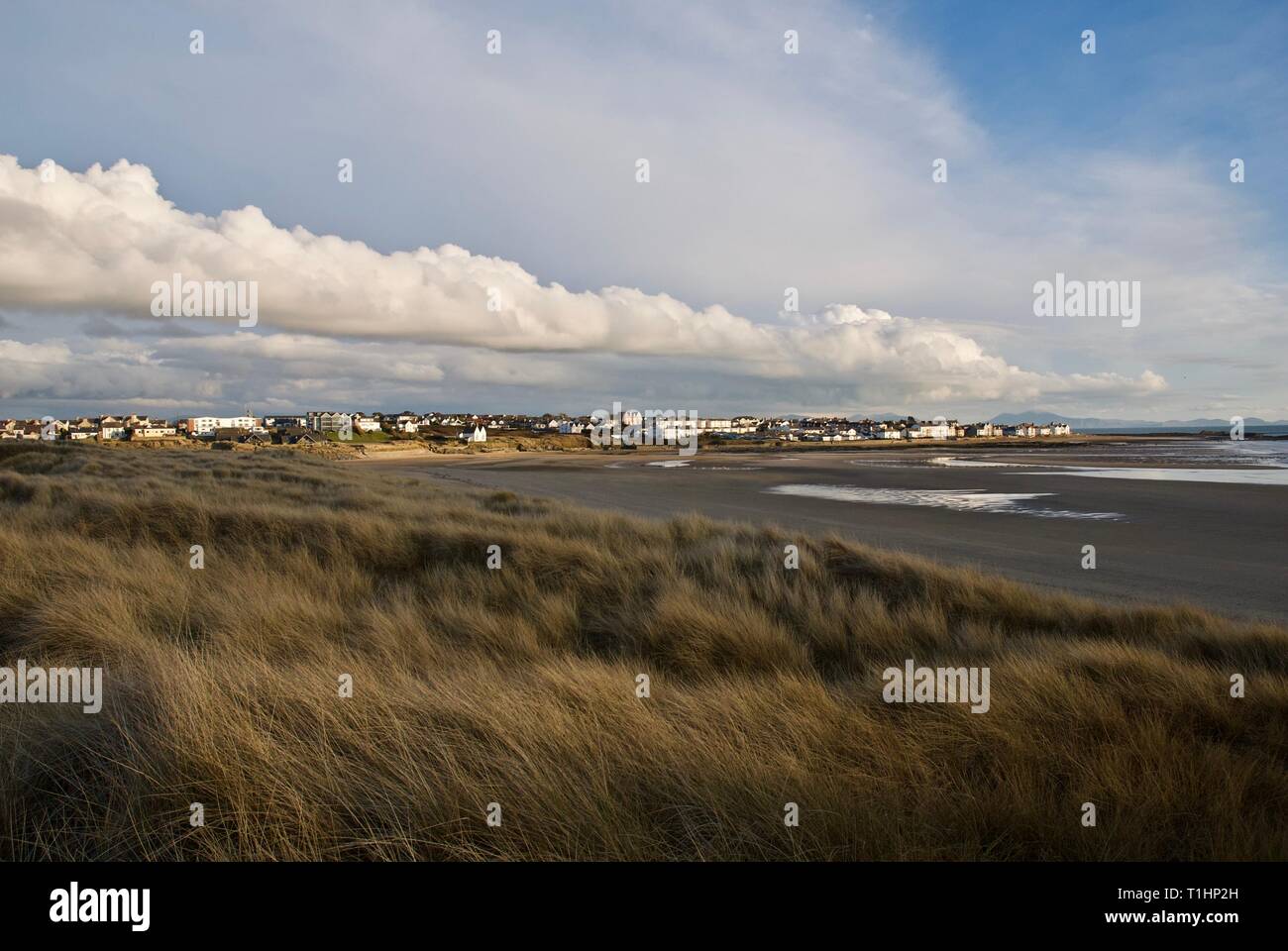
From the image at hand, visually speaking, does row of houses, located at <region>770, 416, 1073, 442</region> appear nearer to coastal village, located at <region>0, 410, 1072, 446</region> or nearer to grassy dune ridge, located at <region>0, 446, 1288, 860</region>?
coastal village, located at <region>0, 410, 1072, 446</region>

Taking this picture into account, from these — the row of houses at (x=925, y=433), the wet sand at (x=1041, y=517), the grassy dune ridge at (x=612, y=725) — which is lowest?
the wet sand at (x=1041, y=517)

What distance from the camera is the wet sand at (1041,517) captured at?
39.2ft

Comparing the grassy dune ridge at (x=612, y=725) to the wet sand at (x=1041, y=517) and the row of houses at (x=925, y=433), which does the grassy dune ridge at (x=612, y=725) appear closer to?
the wet sand at (x=1041, y=517)

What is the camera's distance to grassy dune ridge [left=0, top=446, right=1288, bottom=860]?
9.84 feet

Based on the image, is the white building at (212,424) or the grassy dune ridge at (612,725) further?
the white building at (212,424)

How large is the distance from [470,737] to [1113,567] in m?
13.5

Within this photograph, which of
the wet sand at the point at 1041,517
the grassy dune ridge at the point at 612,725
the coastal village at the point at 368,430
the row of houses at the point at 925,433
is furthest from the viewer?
the row of houses at the point at 925,433

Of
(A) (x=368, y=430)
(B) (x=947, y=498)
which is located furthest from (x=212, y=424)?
(B) (x=947, y=498)

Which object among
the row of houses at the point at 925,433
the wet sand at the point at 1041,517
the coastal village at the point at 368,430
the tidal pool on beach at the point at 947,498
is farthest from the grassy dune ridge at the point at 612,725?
the row of houses at the point at 925,433

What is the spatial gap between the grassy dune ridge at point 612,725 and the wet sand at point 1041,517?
508cm

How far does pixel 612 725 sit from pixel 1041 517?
825 inches
